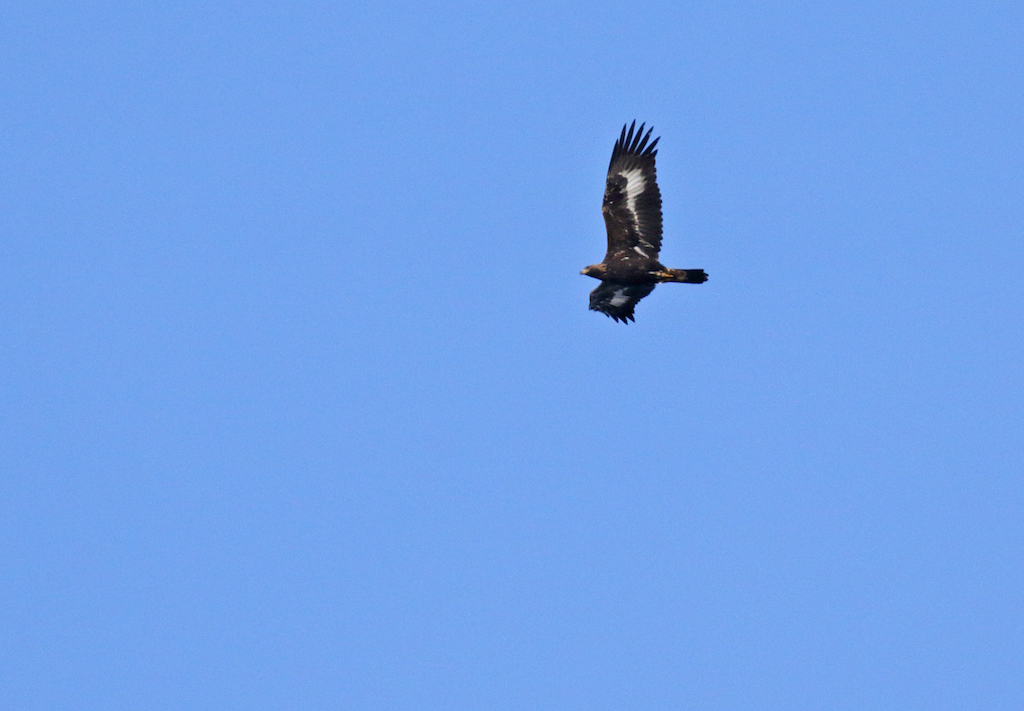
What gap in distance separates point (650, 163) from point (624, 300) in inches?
107

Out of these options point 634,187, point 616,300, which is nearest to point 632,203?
point 634,187

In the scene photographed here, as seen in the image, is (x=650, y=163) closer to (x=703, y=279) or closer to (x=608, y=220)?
(x=608, y=220)

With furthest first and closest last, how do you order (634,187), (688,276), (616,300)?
(616,300), (634,187), (688,276)

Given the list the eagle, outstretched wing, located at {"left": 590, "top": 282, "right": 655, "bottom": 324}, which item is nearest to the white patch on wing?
the eagle

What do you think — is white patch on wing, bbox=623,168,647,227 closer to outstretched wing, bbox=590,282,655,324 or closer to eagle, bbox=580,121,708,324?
eagle, bbox=580,121,708,324

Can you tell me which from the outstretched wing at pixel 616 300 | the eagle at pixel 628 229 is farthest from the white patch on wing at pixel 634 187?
the outstretched wing at pixel 616 300

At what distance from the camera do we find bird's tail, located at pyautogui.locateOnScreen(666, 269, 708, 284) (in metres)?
16.5

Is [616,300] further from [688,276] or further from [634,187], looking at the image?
[634,187]

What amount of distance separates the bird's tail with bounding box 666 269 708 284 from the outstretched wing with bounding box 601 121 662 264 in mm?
688

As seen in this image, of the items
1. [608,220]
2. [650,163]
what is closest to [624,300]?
[608,220]

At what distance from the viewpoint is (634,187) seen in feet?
57.9

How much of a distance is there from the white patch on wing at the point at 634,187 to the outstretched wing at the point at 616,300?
1290mm

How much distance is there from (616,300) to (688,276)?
1718 millimetres

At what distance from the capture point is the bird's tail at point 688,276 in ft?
54.3
